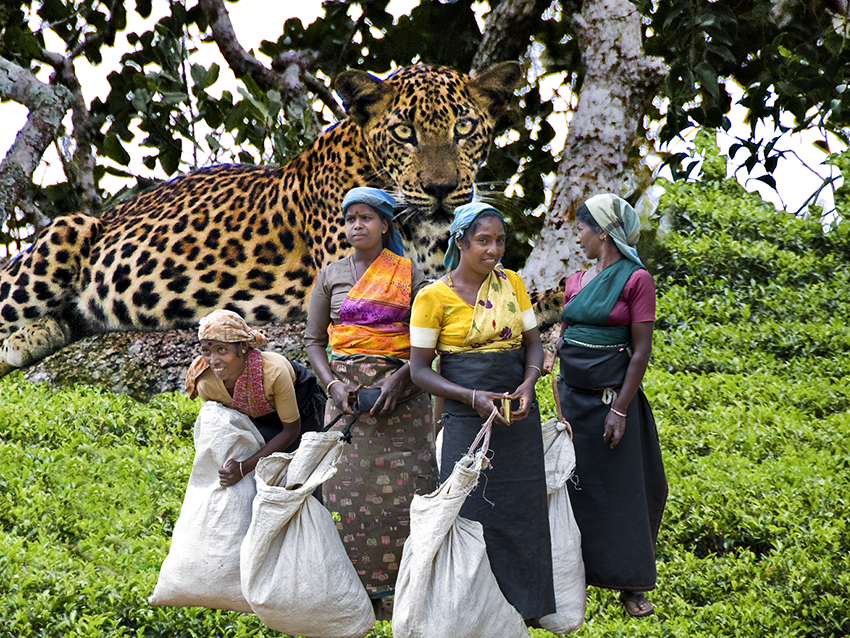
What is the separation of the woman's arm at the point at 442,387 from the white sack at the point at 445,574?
17 cm

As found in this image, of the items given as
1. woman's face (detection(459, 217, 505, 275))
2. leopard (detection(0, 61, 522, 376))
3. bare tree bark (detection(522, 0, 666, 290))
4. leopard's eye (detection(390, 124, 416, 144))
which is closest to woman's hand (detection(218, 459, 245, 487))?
woman's face (detection(459, 217, 505, 275))

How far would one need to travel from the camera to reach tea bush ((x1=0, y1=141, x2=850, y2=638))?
12.6 feet

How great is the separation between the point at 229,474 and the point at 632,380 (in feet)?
4.84

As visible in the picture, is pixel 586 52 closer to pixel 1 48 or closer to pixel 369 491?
pixel 369 491

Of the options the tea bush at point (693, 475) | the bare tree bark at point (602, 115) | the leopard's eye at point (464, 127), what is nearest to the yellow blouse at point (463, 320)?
the tea bush at point (693, 475)

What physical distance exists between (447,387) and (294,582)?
804 mm

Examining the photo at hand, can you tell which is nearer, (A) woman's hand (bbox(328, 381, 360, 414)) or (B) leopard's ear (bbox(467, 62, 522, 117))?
(A) woman's hand (bbox(328, 381, 360, 414))

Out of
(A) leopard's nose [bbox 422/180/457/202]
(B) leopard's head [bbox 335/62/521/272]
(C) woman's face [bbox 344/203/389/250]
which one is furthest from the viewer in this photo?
(B) leopard's head [bbox 335/62/521/272]

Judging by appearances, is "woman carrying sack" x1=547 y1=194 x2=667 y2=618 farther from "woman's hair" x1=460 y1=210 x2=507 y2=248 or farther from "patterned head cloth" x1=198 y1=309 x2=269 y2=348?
"patterned head cloth" x1=198 y1=309 x2=269 y2=348

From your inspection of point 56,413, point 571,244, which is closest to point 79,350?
point 56,413

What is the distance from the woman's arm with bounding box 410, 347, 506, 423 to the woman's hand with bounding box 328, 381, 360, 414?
0.29m

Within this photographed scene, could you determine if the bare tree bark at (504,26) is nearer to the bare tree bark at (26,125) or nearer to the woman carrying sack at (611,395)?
the bare tree bark at (26,125)

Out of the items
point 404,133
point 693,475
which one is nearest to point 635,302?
point 693,475

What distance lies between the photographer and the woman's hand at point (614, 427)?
3125mm
